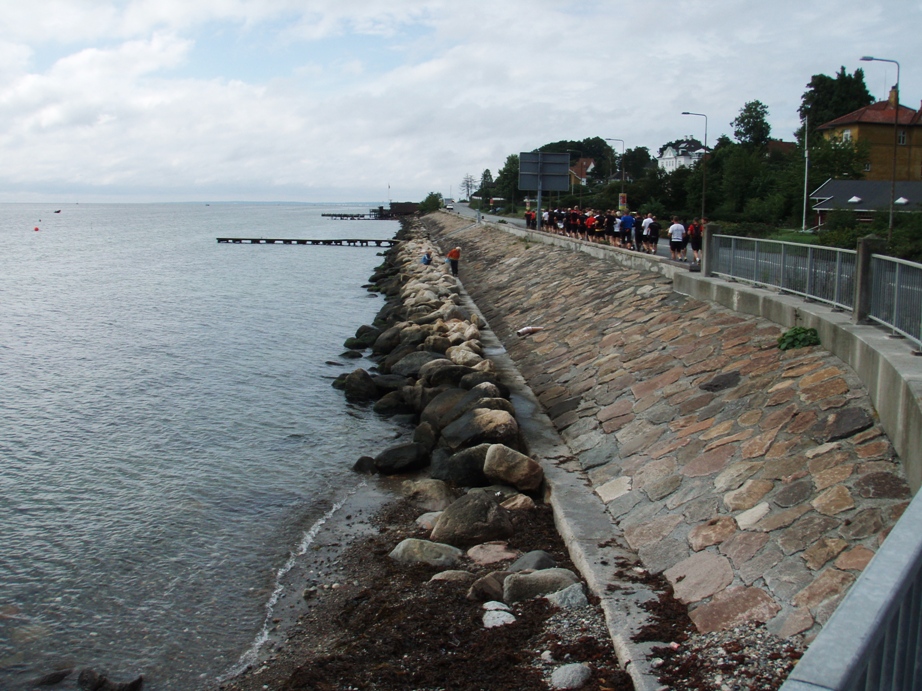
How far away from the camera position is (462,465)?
10.4 m

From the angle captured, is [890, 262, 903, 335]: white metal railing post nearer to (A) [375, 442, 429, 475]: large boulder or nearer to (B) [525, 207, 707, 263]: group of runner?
(A) [375, 442, 429, 475]: large boulder

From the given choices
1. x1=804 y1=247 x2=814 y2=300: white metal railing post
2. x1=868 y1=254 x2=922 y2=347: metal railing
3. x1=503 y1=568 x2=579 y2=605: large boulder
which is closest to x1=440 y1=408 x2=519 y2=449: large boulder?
x1=503 y1=568 x2=579 y2=605: large boulder

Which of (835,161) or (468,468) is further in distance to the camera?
(835,161)

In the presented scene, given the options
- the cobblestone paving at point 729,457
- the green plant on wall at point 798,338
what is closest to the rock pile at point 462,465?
the cobblestone paving at point 729,457

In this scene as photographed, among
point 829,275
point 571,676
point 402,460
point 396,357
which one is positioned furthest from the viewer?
point 396,357

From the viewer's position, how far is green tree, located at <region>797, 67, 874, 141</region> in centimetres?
9856

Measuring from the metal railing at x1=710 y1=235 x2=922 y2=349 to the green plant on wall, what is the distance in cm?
52

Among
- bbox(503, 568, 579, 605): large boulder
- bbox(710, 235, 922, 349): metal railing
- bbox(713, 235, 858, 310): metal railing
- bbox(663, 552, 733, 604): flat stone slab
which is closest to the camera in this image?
bbox(663, 552, 733, 604): flat stone slab

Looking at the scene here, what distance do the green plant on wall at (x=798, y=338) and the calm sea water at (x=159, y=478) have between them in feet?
19.0

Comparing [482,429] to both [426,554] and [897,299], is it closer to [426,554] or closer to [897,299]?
[426,554]

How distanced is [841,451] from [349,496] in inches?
239

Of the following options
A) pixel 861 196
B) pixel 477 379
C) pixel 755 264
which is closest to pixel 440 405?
pixel 477 379

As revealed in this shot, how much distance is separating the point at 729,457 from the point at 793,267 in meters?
4.60

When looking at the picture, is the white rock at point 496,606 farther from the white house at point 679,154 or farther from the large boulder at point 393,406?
the white house at point 679,154
